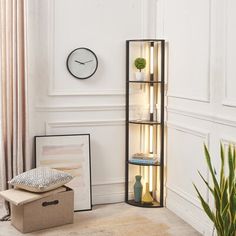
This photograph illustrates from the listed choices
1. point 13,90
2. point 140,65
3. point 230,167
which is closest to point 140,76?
point 140,65

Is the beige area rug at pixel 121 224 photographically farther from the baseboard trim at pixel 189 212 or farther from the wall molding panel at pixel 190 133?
the wall molding panel at pixel 190 133

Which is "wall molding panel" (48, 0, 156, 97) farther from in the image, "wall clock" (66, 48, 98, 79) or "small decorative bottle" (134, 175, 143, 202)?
"small decorative bottle" (134, 175, 143, 202)

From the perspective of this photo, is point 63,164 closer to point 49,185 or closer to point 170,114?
point 49,185

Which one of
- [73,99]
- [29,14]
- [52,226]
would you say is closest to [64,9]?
[29,14]

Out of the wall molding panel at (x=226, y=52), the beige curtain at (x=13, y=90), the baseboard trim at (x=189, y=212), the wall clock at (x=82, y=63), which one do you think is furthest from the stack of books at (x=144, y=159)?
the wall molding panel at (x=226, y=52)

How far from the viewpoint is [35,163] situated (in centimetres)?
387

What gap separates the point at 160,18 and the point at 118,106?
0.89 m

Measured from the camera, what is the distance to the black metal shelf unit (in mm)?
4023

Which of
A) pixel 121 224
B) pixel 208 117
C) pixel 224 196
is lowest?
pixel 121 224

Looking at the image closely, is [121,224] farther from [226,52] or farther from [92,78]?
[226,52]

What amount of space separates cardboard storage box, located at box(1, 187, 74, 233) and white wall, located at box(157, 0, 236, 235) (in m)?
0.95

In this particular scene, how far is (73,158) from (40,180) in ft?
1.95

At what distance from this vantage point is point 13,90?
373 centimetres

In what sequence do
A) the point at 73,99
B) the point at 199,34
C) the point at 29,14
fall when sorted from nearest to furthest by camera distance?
the point at 199,34, the point at 29,14, the point at 73,99
